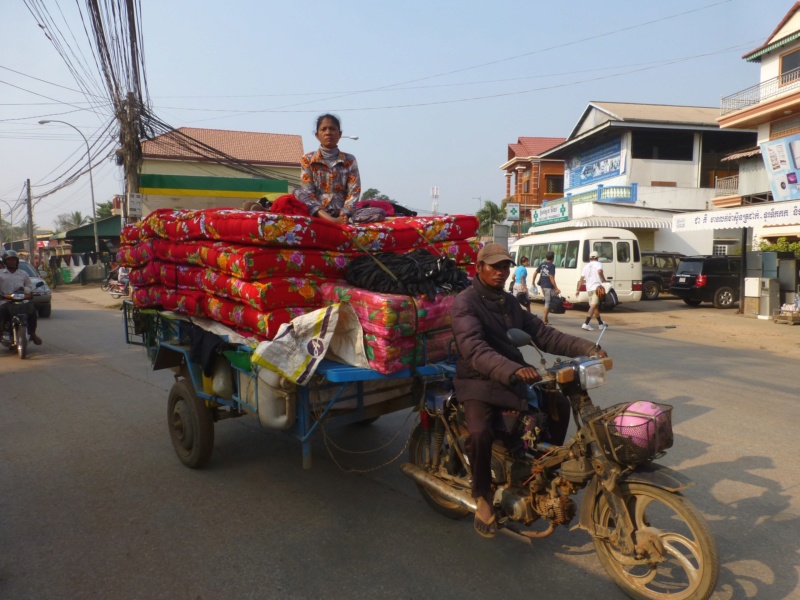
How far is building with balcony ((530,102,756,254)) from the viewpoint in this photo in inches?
1118

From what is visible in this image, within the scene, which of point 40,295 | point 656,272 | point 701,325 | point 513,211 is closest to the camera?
point 701,325

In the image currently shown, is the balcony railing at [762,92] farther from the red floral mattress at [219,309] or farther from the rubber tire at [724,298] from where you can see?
the red floral mattress at [219,309]

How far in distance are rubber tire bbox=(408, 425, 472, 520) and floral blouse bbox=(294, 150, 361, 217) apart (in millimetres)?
2002

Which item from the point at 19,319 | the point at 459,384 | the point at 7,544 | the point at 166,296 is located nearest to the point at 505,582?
the point at 459,384

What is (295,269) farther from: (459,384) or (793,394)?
(793,394)

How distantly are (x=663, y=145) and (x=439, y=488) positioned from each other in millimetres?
31910

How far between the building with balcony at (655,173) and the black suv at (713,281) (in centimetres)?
893

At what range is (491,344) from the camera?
3.15 meters

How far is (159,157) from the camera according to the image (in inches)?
1204

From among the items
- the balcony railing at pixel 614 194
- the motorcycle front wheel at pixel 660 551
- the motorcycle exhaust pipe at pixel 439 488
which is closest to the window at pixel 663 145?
the balcony railing at pixel 614 194

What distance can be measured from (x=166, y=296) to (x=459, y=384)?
111 inches

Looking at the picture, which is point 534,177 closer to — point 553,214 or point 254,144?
point 553,214

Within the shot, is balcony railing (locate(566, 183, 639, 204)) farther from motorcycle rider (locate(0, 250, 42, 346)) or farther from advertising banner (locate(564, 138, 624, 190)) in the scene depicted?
motorcycle rider (locate(0, 250, 42, 346))

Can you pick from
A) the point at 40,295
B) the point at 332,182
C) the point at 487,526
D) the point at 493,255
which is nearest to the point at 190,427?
the point at 332,182
